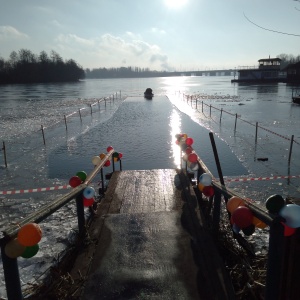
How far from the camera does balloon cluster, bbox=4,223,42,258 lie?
317cm

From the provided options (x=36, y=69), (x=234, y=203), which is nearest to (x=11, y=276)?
(x=234, y=203)

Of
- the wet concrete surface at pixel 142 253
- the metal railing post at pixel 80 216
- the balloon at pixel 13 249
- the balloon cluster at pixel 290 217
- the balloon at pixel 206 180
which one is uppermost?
the balloon cluster at pixel 290 217

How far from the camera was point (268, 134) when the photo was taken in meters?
20.4

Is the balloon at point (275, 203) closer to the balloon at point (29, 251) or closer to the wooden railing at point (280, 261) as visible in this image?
the wooden railing at point (280, 261)

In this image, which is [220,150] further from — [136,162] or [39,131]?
[39,131]

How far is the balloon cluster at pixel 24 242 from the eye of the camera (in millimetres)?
3172

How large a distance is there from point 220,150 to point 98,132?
10.0 metres

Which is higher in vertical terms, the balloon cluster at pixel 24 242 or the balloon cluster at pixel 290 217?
the balloon cluster at pixel 290 217

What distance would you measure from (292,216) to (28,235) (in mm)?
2930

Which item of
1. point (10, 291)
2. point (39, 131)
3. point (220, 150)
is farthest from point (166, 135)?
point (10, 291)

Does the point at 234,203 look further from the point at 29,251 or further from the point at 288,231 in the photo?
the point at 29,251

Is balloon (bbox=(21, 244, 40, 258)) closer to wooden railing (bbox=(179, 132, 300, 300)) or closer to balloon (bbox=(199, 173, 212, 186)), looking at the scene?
wooden railing (bbox=(179, 132, 300, 300))

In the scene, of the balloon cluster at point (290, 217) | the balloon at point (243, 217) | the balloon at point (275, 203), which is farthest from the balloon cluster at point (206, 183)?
the balloon cluster at point (290, 217)

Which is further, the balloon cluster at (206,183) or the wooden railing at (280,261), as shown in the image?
the balloon cluster at (206,183)
